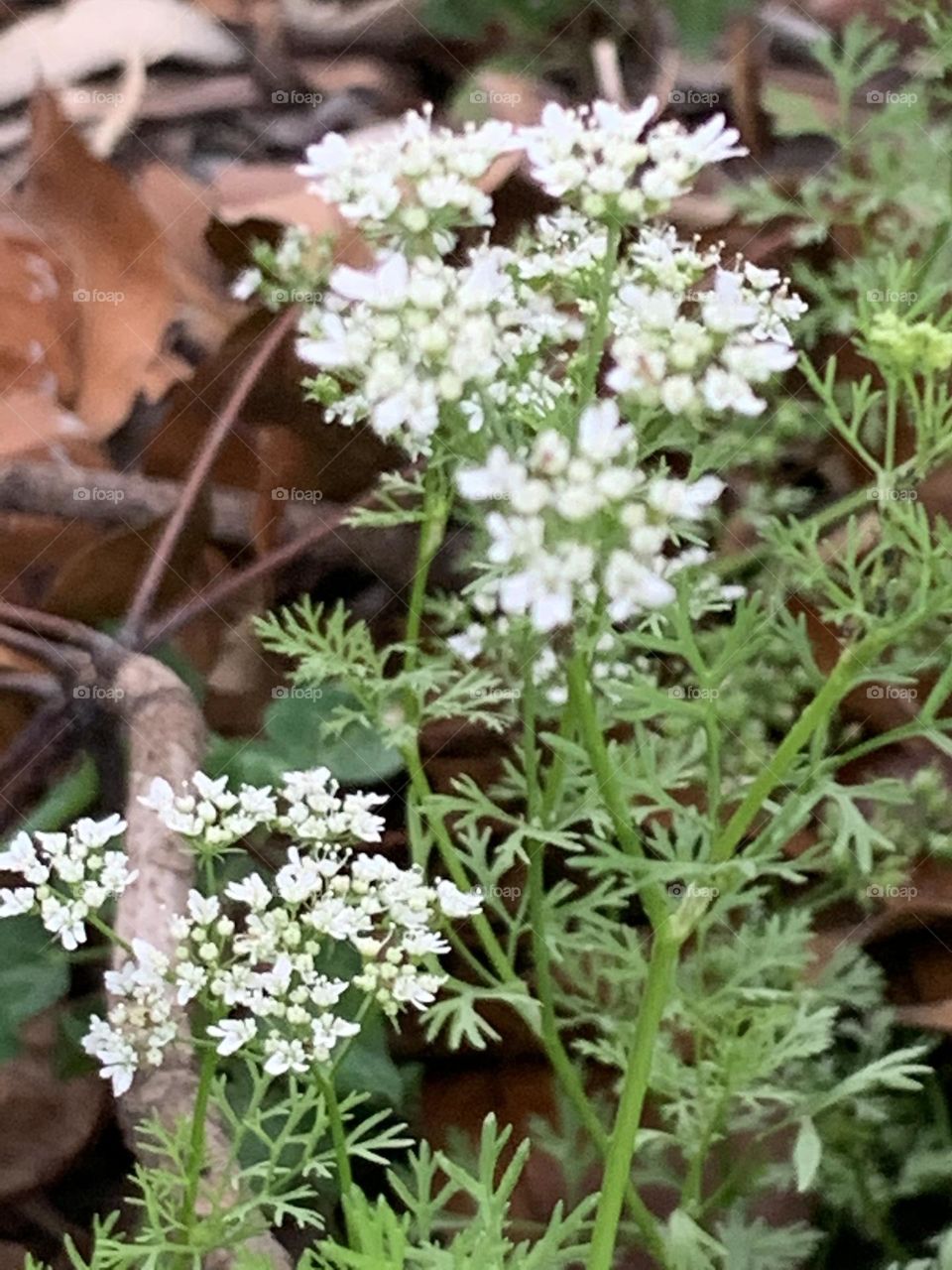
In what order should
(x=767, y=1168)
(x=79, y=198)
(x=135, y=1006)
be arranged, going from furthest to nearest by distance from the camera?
(x=79, y=198), (x=767, y=1168), (x=135, y=1006)

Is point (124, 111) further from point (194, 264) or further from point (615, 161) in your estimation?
point (615, 161)

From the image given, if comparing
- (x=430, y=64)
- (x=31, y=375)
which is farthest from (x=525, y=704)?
(x=430, y=64)

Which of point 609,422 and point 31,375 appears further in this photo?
point 31,375

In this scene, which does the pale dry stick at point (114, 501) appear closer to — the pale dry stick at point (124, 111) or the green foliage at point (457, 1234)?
the pale dry stick at point (124, 111)

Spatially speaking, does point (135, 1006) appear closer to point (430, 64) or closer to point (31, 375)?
point (31, 375)

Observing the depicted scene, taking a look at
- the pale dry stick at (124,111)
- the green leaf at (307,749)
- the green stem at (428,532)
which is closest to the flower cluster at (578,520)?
the green stem at (428,532)

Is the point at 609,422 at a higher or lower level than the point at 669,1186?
higher

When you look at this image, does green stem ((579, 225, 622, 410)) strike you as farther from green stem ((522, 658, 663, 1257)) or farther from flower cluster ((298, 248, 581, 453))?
green stem ((522, 658, 663, 1257))

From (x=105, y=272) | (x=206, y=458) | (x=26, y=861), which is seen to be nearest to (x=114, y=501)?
(x=206, y=458)
